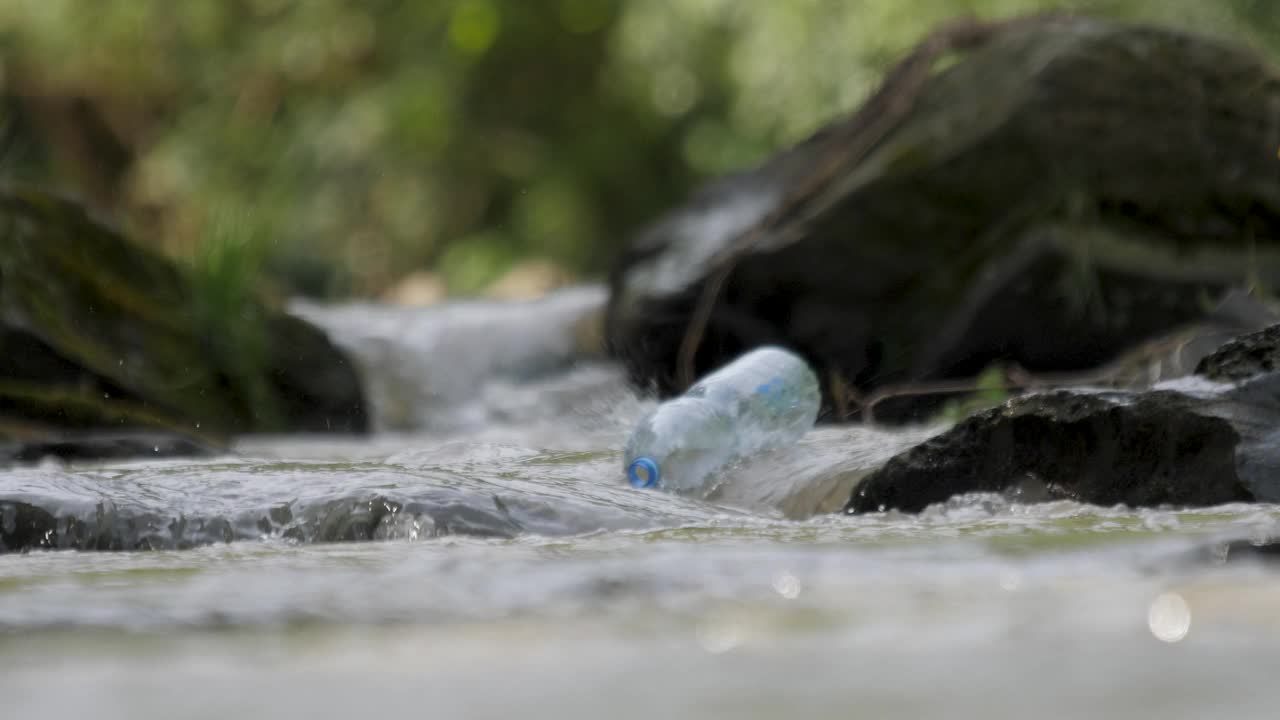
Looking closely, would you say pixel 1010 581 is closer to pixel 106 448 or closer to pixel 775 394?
pixel 775 394

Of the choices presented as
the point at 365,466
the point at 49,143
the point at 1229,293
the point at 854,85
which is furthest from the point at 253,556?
the point at 49,143

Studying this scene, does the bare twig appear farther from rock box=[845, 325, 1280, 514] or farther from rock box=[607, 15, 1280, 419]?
rock box=[845, 325, 1280, 514]

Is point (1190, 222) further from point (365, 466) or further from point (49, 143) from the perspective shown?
point (49, 143)

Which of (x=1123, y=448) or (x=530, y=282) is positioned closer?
(x=1123, y=448)

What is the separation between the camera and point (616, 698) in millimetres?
944

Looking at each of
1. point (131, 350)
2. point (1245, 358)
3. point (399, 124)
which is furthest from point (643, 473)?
point (399, 124)

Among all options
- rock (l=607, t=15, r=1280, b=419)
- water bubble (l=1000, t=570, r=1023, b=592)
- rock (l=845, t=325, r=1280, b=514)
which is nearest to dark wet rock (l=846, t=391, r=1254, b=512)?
rock (l=845, t=325, r=1280, b=514)

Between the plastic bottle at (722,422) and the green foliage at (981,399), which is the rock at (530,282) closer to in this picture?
the green foliage at (981,399)

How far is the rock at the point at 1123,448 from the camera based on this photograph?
2.31m

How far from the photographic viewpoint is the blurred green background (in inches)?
589

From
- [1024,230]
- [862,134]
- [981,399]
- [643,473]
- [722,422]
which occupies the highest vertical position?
[862,134]

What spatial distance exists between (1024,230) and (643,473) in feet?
8.04

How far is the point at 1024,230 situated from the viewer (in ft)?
16.2

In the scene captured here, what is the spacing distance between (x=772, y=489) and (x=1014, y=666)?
179 cm
